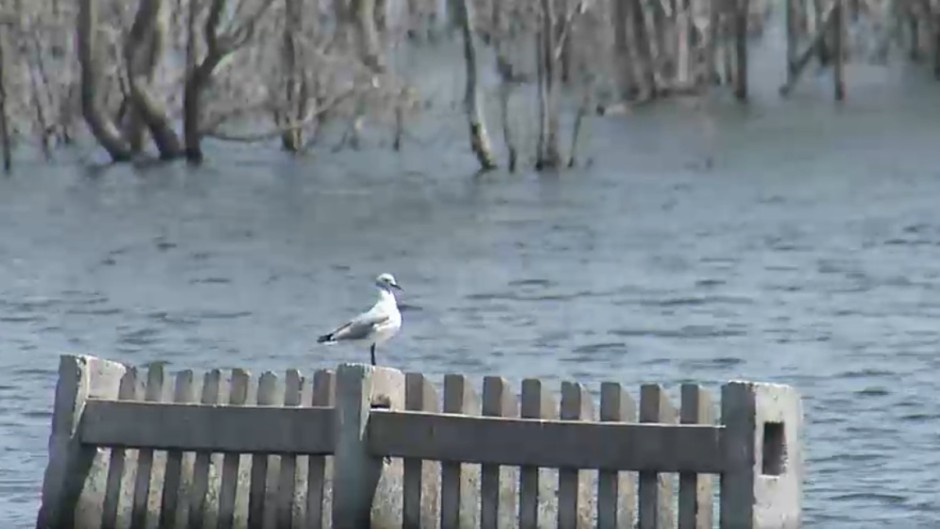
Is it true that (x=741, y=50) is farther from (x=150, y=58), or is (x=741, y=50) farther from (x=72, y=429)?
(x=72, y=429)

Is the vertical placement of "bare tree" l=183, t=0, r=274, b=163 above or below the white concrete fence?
below

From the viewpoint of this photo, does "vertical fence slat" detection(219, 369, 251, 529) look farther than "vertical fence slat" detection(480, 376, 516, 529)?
Yes

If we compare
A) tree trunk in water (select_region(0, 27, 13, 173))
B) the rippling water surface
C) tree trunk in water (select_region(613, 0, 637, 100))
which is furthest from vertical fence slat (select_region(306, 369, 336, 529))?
tree trunk in water (select_region(613, 0, 637, 100))

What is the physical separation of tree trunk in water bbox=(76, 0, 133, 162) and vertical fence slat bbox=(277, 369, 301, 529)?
34.0m

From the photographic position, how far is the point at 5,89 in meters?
48.2

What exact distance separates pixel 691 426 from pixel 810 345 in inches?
513

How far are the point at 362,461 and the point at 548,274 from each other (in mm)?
18608

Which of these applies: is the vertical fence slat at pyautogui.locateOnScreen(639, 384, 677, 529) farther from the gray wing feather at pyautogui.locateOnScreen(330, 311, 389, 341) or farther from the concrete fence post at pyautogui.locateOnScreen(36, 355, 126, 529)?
the gray wing feather at pyautogui.locateOnScreen(330, 311, 389, 341)

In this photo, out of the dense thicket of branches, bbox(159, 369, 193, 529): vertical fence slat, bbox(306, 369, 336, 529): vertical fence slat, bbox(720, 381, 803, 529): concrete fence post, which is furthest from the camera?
the dense thicket of branches

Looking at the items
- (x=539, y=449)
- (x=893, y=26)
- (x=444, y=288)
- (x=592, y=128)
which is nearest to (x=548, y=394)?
(x=539, y=449)

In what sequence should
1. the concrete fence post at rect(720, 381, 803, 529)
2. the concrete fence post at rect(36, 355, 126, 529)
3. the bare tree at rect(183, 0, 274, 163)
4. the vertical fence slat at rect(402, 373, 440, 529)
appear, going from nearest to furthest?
the concrete fence post at rect(720, 381, 803, 529) < the vertical fence slat at rect(402, 373, 440, 529) < the concrete fence post at rect(36, 355, 126, 529) < the bare tree at rect(183, 0, 274, 163)

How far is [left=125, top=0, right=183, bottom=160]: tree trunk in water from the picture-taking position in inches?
1836

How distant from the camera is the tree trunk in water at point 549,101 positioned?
43.4 meters

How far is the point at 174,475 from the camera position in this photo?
12.7 metres
